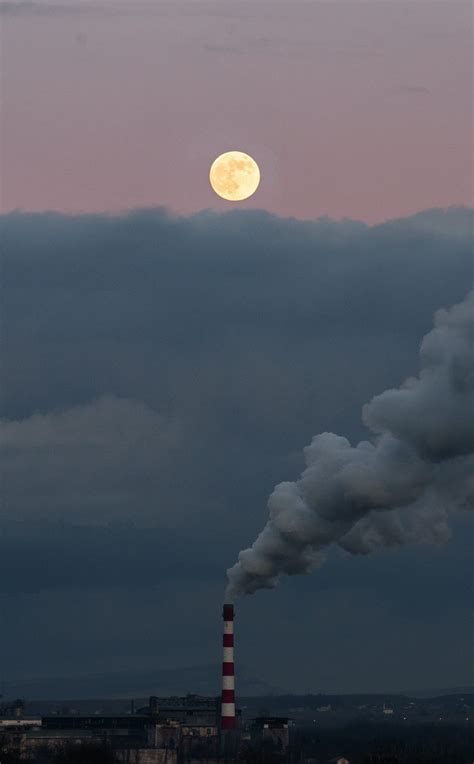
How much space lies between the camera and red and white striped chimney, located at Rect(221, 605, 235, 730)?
114 metres

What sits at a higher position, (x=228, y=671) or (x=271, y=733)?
(x=271, y=733)

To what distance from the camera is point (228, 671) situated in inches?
4624

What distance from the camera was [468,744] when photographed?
5517 inches

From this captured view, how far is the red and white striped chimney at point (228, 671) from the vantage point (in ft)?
374

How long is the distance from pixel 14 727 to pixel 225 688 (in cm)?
4111

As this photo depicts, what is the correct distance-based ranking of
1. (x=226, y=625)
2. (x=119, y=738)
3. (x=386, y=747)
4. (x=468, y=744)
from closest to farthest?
(x=226, y=625) → (x=386, y=747) → (x=468, y=744) → (x=119, y=738)

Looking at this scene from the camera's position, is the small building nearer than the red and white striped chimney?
No

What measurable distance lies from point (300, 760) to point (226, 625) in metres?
24.8

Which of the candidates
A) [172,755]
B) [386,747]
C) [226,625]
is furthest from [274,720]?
[226,625]

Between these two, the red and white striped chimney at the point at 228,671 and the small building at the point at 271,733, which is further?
the small building at the point at 271,733

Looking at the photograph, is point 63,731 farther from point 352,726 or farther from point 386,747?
point 386,747

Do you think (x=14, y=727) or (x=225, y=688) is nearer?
(x=225, y=688)

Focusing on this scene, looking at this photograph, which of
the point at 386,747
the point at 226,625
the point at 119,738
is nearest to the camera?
the point at 226,625

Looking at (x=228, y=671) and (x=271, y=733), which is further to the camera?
(x=271, y=733)
